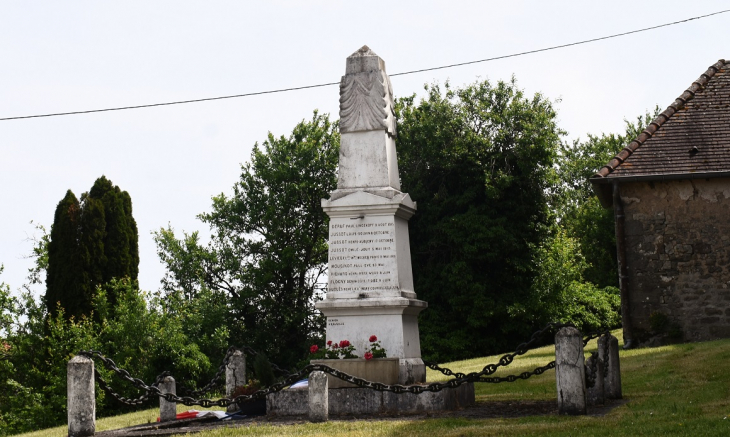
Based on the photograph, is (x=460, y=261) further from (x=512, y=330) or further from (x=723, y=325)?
(x=723, y=325)

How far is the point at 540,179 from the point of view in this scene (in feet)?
98.0

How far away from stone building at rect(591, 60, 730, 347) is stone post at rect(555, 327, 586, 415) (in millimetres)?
11477

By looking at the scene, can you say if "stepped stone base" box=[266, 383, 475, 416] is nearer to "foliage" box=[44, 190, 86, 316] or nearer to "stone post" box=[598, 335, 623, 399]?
"stone post" box=[598, 335, 623, 399]

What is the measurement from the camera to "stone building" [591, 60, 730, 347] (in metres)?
19.8

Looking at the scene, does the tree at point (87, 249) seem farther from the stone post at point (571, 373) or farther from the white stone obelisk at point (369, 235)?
the stone post at point (571, 373)

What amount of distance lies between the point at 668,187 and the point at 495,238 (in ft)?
30.7

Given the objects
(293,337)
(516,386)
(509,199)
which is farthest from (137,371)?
(509,199)

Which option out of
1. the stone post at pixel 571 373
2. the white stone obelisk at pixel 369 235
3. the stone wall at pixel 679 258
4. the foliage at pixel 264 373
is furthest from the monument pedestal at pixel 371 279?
the stone wall at pixel 679 258

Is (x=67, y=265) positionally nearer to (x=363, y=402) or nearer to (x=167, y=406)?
(x=167, y=406)

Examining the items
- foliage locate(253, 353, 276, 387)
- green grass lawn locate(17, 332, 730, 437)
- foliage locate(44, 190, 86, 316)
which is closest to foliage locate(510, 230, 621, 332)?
foliage locate(44, 190, 86, 316)

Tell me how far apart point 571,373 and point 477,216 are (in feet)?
67.1

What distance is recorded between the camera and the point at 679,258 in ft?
65.7

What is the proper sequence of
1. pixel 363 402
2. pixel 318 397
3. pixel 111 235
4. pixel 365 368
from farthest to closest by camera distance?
pixel 111 235 < pixel 365 368 < pixel 363 402 < pixel 318 397

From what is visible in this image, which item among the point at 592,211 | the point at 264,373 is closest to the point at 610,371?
the point at 264,373
